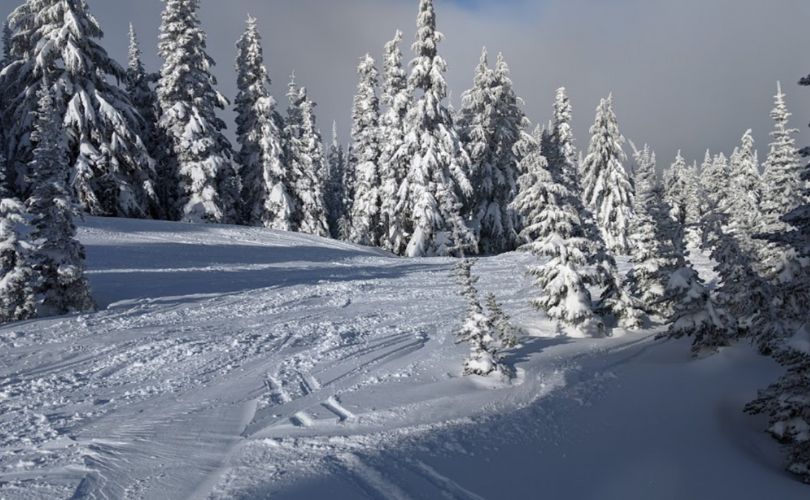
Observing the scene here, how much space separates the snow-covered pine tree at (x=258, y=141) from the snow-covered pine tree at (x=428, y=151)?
1038 cm

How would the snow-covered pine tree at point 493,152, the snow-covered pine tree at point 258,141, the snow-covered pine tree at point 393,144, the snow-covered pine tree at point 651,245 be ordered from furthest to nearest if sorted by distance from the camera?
the snow-covered pine tree at point 258,141 → the snow-covered pine tree at point 493,152 → the snow-covered pine tree at point 393,144 → the snow-covered pine tree at point 651,245

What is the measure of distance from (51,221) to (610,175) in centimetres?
3632

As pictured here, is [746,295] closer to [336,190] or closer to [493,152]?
[493,152]

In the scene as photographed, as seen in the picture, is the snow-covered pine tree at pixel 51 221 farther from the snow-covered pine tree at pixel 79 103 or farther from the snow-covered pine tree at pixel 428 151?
the snow-covered pine tree at pixel 428 151

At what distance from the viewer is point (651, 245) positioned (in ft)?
52.4

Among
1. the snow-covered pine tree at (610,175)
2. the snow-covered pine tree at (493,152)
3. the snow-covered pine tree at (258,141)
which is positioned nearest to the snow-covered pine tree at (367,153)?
the snow-covered pine tree at (258,141)

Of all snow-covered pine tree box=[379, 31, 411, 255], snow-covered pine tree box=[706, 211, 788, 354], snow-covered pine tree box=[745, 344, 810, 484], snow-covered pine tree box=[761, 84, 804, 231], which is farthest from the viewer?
snow-covered pine tree box=[379, 31, 411, 255]

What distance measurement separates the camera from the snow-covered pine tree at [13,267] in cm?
1131

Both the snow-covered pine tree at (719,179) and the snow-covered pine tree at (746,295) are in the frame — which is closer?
the snow-covered pine tree at (746,295)

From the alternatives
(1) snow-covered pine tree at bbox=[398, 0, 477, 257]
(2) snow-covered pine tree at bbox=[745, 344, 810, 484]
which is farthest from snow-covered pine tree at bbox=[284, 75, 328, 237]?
(2) snow-covered pine tree at bbox=[745, 344, 810, 484]

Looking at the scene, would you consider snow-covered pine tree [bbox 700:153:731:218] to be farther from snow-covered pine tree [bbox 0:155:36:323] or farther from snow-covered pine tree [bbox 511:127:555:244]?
snow-covered pine tree [bbox 0:155:36:323]

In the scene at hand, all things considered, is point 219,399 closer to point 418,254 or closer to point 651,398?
point 651,398

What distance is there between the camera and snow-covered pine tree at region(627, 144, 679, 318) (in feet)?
45.8

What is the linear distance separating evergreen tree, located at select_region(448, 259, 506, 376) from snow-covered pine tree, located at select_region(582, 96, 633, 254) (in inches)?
1236
